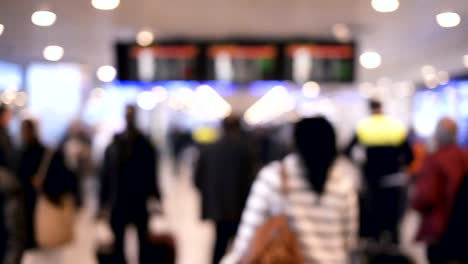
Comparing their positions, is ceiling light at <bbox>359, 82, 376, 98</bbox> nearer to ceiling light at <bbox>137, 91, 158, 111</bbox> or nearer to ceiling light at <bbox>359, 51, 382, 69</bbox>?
ceiling light at <bbox>359, 51, 382, 69</bbox>

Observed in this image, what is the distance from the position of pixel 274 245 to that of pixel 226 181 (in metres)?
4.19

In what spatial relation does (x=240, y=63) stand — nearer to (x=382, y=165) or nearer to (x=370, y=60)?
(x=382, y=165)

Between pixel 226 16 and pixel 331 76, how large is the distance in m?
1.58

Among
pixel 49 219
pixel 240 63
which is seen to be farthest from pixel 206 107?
pixel 49 219

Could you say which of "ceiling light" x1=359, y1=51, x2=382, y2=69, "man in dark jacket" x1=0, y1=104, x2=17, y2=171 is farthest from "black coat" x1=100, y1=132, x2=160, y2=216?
"ceiling light" x1=359, y1=51, x2=382, y2=69

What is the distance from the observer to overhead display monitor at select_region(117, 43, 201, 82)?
972cm

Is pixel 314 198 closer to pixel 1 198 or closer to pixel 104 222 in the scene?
pixel 1 198

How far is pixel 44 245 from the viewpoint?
6828 mm

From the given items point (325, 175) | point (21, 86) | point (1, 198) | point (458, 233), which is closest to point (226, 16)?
point (21, 86)

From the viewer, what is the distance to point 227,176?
7047 mm

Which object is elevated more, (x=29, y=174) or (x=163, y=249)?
(x=29, y=174)

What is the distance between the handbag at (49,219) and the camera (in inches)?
267

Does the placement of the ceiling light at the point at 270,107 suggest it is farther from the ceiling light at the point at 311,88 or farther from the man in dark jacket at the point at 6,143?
the man in dark jacket at the point at 6,143

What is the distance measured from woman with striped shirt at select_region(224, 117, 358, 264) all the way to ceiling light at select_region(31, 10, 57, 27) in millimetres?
6669
